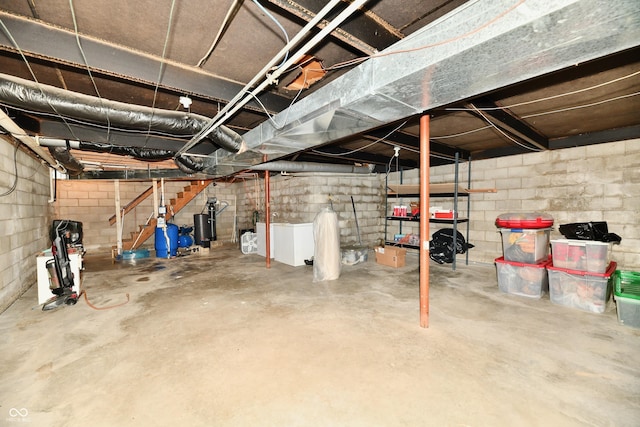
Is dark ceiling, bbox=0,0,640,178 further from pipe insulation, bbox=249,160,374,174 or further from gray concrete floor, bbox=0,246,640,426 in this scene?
gray concrete floor, bbox=0,246,640,426

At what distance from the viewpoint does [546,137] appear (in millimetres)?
3842

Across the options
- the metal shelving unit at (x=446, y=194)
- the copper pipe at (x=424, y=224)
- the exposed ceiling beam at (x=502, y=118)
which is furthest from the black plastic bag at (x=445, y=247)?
the copper pipe at (x=424, y=224)

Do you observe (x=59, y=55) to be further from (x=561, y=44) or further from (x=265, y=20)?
(x=561, y=44)

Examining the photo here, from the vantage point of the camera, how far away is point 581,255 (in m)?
2.79

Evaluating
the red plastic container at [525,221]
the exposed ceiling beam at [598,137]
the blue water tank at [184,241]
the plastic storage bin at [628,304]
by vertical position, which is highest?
the exposed ceiling beam at [598,137]

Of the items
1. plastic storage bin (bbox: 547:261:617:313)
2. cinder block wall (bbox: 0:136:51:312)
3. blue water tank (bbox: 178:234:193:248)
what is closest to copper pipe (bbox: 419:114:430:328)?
plastic storage bin (bbox: 547:261:617:313)

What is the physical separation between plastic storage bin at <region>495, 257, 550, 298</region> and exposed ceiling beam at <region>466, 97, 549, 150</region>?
5.29 ft

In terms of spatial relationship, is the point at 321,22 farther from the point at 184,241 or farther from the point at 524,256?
the point at 184,241

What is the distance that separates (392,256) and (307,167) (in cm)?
222

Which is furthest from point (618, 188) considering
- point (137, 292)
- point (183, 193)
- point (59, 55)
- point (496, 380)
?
point (183, 193)

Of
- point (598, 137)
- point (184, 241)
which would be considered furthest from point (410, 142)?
point (184, 241)

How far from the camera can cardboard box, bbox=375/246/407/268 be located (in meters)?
4.58

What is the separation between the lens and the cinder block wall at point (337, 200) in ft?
18.3

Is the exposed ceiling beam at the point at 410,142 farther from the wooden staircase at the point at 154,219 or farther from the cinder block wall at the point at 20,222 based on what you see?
the wooden staircase at the point at 154,219
